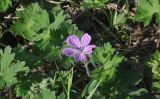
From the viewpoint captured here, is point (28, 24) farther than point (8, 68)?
Yes

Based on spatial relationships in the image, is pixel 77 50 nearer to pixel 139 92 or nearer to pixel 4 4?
pixel 139 92

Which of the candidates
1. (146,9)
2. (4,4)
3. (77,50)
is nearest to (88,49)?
(77,50)

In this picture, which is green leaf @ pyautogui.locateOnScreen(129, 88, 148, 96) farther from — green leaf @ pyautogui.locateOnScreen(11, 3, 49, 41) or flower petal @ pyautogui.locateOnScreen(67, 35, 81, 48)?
green leaf @ pyautogui.locateOnScreen(11, 3, 49, 41)

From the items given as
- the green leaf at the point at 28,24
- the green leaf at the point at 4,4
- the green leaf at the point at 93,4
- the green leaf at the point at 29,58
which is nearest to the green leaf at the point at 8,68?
the green leaf at the point at 29,58

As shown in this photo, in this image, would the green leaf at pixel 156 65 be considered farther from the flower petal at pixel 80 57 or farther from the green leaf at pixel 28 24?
the green leaf at pixel 28 24

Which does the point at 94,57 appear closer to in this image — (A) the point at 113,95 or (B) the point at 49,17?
(A) the point at 113,95

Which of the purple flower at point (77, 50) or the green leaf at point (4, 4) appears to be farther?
the green leaf at point (4, 4)

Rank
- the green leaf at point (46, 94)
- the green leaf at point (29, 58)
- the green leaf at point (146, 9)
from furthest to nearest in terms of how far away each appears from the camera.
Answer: the green leaf at point (146, 9), the green leaf at point (29, 58), the green leaf at point (46, 94)

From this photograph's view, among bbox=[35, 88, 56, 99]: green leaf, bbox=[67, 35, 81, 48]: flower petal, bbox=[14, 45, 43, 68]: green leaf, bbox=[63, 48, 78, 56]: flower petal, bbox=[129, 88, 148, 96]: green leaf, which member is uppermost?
bbox=[67, 35, 81, 48]: flower petal

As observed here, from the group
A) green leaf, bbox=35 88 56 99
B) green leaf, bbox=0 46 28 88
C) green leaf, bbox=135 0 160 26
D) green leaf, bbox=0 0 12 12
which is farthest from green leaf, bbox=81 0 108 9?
green leaf, bbox=35 88 56 99
